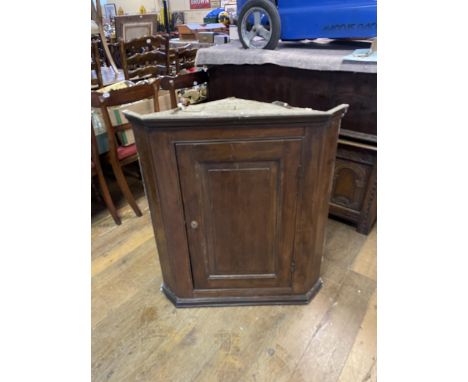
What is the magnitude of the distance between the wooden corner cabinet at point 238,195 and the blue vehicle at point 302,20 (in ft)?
2.37

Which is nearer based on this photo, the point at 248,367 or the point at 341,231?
the point at 248,367

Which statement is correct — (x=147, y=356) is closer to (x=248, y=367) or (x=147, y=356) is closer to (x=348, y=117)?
(x=248, y=367)

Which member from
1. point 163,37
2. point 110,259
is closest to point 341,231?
point 110,259

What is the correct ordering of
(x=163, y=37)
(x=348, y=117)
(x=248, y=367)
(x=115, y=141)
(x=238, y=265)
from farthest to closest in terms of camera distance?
(x=163, y=37) < (x=115, y=141) < (x=348, y=117) < (x=238, y=265) < (x=248, y=367)

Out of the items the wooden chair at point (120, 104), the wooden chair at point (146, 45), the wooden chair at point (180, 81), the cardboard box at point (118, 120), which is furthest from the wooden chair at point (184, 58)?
the wooden chair at point (120, 104)

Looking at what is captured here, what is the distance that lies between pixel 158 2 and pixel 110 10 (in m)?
0.96

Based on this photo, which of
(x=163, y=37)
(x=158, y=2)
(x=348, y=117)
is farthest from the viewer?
(x=158, y=2)

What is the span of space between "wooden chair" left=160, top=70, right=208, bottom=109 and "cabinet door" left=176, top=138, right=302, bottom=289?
1029 mm

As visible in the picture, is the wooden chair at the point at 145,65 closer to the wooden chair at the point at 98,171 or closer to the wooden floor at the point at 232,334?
the wooden chair at the point at 98,171

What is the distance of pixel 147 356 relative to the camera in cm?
114

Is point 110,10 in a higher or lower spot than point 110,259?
higher

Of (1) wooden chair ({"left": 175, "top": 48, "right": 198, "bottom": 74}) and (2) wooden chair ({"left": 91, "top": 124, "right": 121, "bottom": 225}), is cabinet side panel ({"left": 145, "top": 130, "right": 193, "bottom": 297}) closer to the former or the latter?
(2) wooden chair ({"left": 91, "top": 124, "right": 121, "bottom": 225})

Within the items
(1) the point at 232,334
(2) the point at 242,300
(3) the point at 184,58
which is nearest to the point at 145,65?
(3) the point at 184,58

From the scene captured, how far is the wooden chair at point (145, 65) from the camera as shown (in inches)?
101
